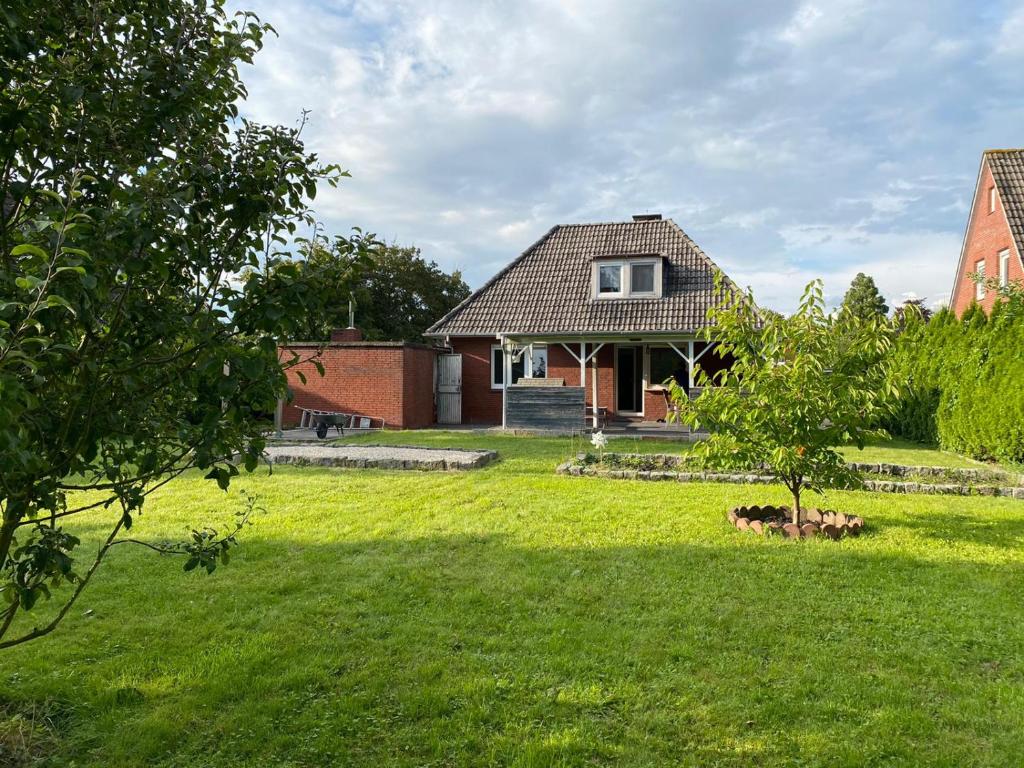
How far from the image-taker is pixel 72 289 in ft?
6.03

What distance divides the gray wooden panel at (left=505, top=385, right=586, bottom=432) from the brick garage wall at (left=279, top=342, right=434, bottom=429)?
11.0ft

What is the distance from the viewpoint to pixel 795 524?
21.8ft

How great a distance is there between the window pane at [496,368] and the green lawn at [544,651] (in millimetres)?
13208

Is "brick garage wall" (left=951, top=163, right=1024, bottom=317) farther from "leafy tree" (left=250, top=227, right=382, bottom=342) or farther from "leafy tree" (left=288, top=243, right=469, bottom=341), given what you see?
"leafy tree" (left=250, top=227, right=382, bottom=342)

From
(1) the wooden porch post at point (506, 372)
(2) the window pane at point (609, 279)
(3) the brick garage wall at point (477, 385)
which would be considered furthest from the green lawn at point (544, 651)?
(3) the brick garage wall at point (477, 385)

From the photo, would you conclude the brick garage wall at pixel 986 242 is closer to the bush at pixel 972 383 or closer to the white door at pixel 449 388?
the bush at pixel 972 383

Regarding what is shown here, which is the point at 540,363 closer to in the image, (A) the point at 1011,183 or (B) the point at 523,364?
(B) the point at 523,364

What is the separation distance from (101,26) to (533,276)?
718 inches

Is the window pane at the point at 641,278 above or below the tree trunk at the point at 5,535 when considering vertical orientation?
above

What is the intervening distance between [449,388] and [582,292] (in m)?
5.02

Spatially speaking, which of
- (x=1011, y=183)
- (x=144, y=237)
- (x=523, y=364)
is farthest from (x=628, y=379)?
(x=144, y=237)

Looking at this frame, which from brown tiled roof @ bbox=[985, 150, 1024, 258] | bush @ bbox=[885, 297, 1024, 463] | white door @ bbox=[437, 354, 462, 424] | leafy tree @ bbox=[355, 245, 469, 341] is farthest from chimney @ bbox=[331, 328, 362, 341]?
brown tiled roof @ bbox=[985, 150, 1024, 258]

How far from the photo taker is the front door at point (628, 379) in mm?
19594

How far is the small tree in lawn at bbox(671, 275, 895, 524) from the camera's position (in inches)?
255
